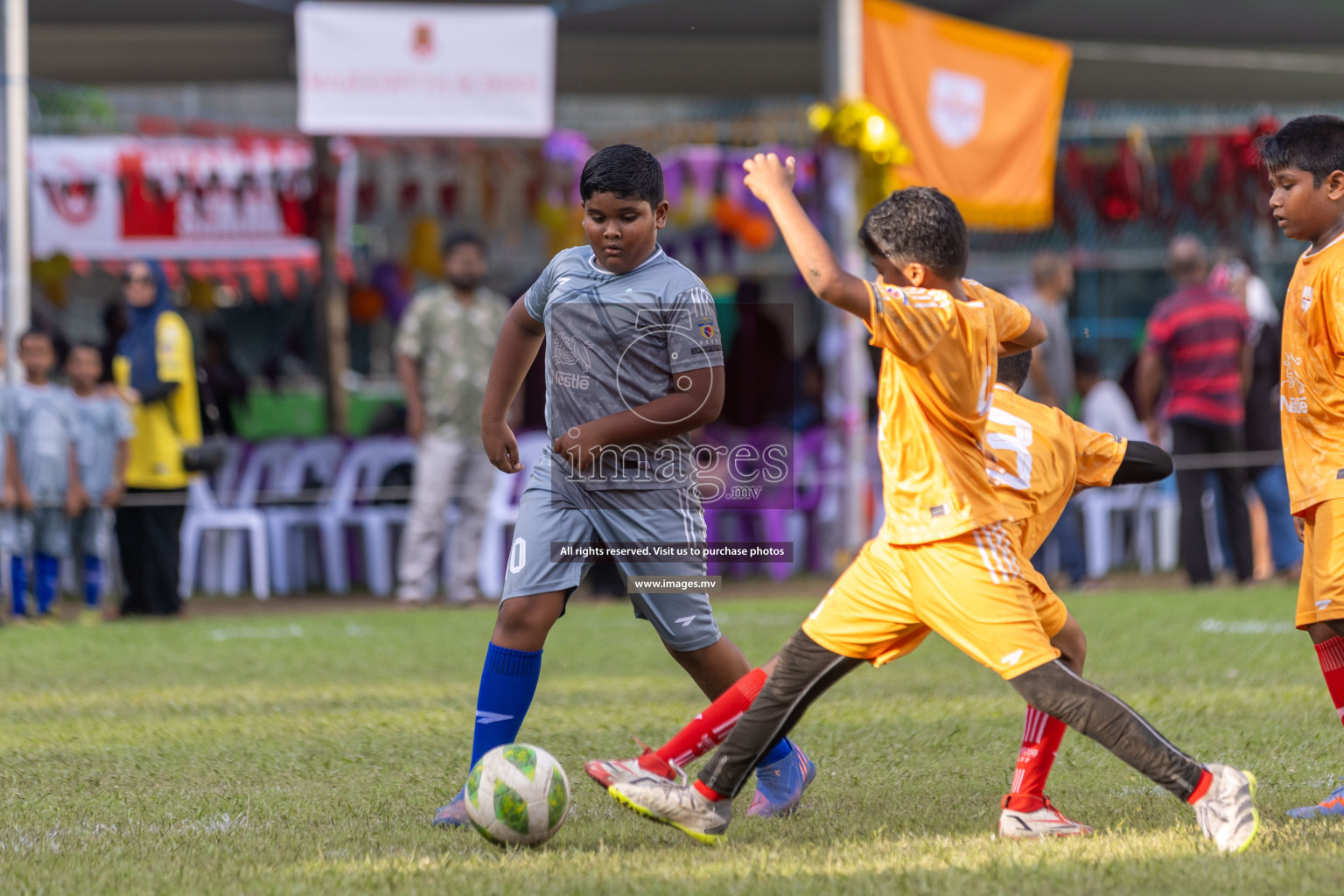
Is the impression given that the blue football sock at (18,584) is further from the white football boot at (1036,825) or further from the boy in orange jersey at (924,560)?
the white football boot at (1036,825)

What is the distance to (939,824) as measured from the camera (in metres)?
4.08

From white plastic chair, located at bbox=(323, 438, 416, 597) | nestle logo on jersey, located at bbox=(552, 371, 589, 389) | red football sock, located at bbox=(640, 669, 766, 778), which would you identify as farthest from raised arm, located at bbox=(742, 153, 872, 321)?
white plastic chair, located at bbox=(323, 438, 416, 597)

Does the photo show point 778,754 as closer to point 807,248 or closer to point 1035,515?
point 1035,515

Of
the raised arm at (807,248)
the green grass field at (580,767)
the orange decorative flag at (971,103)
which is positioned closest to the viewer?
the raised arm at (807,248)

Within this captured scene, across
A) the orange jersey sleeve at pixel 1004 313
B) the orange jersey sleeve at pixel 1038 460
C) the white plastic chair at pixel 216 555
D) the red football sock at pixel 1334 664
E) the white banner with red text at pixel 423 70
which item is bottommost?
the white plastic chair at pixel 216 555

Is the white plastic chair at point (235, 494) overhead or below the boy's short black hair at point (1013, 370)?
below

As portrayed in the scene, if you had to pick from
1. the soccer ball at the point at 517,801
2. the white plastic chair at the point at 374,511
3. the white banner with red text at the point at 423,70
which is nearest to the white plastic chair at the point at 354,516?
the white plastic chair at the point at 374,511

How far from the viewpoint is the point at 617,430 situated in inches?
161

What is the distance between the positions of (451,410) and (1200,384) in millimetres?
4797

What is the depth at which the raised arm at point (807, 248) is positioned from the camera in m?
3.42

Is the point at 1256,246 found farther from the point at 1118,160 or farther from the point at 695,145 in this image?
the point at 695,145

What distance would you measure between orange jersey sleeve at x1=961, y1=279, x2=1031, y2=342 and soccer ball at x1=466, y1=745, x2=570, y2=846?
4.88 ft

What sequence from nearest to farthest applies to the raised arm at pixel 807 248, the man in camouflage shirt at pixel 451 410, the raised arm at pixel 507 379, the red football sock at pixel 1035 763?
the raised arm at pixel 807 248, the red football sock at pixel 1035 763, the raised arm at pixel 507 379, the man in camouflage shirt at pixel 451 410

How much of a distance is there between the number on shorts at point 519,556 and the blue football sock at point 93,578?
6.97m
